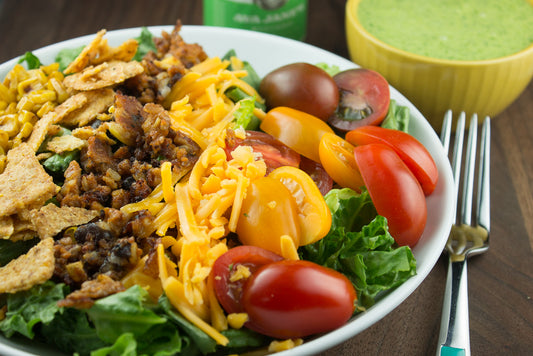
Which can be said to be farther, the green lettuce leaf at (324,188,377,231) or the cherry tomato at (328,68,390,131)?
the cherry tomato at (328,68,390,131)

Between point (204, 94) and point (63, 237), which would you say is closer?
point (63, 237)

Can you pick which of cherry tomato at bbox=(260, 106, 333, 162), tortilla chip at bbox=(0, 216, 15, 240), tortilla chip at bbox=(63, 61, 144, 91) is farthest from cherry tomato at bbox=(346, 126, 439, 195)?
tortilla chip at bbox=(0, 216, 15, 240)

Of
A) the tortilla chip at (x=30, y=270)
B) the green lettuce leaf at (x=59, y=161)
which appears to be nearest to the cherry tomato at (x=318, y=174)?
the green lettuce leaf at (x=59, y=161)

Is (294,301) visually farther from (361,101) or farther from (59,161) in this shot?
(361,101)

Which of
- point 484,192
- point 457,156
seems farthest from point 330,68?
point 484,192

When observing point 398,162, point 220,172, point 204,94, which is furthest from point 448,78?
point 220,172

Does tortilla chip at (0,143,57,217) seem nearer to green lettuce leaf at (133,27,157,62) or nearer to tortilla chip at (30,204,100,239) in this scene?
tortilla chip at (30,204,100,239)

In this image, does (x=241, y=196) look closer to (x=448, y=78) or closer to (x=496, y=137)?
(x=448, y=78)
